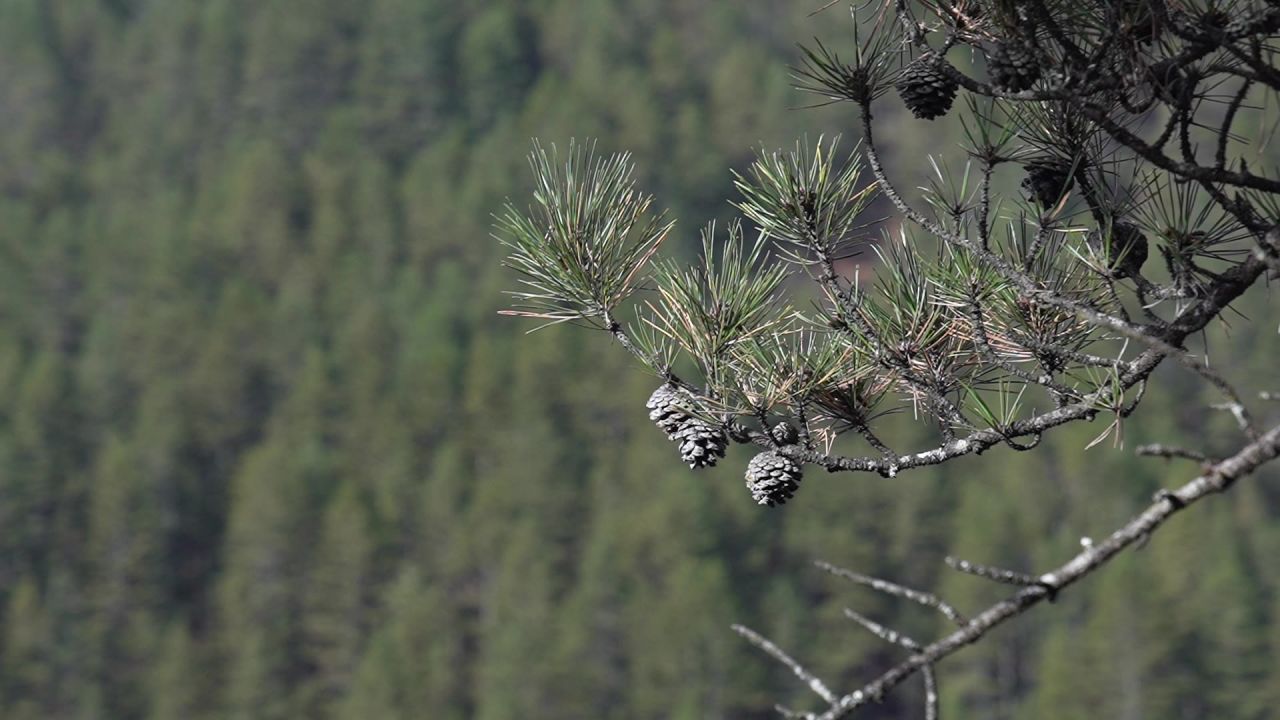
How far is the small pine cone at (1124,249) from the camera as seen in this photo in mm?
3045

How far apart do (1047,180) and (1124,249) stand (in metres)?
0.23

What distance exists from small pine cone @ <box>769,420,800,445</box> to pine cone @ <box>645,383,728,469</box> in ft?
0.30

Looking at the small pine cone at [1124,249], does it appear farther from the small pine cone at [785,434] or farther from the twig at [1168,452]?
the twig at [1168,452]

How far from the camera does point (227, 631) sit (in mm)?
63219

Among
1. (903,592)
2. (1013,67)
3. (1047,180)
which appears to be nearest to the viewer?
(903,592)

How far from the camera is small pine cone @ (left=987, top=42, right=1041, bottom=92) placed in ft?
9.50

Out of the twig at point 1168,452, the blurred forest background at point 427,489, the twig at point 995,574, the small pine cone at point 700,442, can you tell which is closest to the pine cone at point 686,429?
the small pine cone at point 700,442

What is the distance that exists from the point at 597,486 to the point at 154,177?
38.3 meters

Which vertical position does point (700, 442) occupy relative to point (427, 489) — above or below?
below

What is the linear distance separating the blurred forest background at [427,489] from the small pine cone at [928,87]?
1636 inches

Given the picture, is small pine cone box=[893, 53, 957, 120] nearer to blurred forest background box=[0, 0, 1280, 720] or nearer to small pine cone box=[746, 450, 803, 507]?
small pine cone box=[746, 450, 803, 507]

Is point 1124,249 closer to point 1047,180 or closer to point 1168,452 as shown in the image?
point 1047,180

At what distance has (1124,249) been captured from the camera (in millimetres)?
3027

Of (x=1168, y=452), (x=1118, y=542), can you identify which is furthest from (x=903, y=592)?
(x=1168, y=452)
